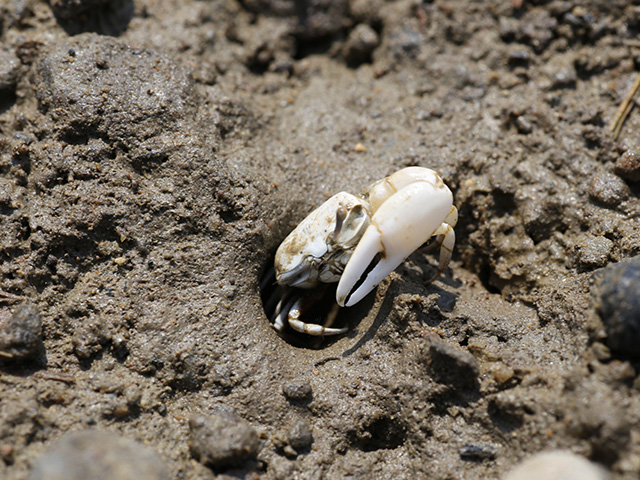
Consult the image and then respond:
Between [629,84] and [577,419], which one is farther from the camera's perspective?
[629,84]

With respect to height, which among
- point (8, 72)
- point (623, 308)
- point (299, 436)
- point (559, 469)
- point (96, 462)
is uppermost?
point (8, 72)

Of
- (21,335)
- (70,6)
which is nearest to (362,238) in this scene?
(21,335)

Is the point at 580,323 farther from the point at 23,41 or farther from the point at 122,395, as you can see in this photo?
the point at 23,41

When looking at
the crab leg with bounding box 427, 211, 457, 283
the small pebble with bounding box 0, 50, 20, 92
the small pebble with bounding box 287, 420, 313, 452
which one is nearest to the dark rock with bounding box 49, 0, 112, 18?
the small pebble with bounding box 0, 50, 20, 92

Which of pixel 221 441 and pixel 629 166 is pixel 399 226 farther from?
pixel 629 166

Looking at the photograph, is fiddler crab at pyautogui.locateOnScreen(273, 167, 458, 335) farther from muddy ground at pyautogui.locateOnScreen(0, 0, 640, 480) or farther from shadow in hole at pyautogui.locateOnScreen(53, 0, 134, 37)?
shadow in hole at pyautogui.locateOnScreen(53, 0, 134, 37)

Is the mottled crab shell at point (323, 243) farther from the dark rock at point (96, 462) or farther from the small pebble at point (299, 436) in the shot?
the dark rock at point (96, 462)

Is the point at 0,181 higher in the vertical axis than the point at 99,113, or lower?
lower

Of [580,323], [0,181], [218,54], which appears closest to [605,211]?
[580,323]
